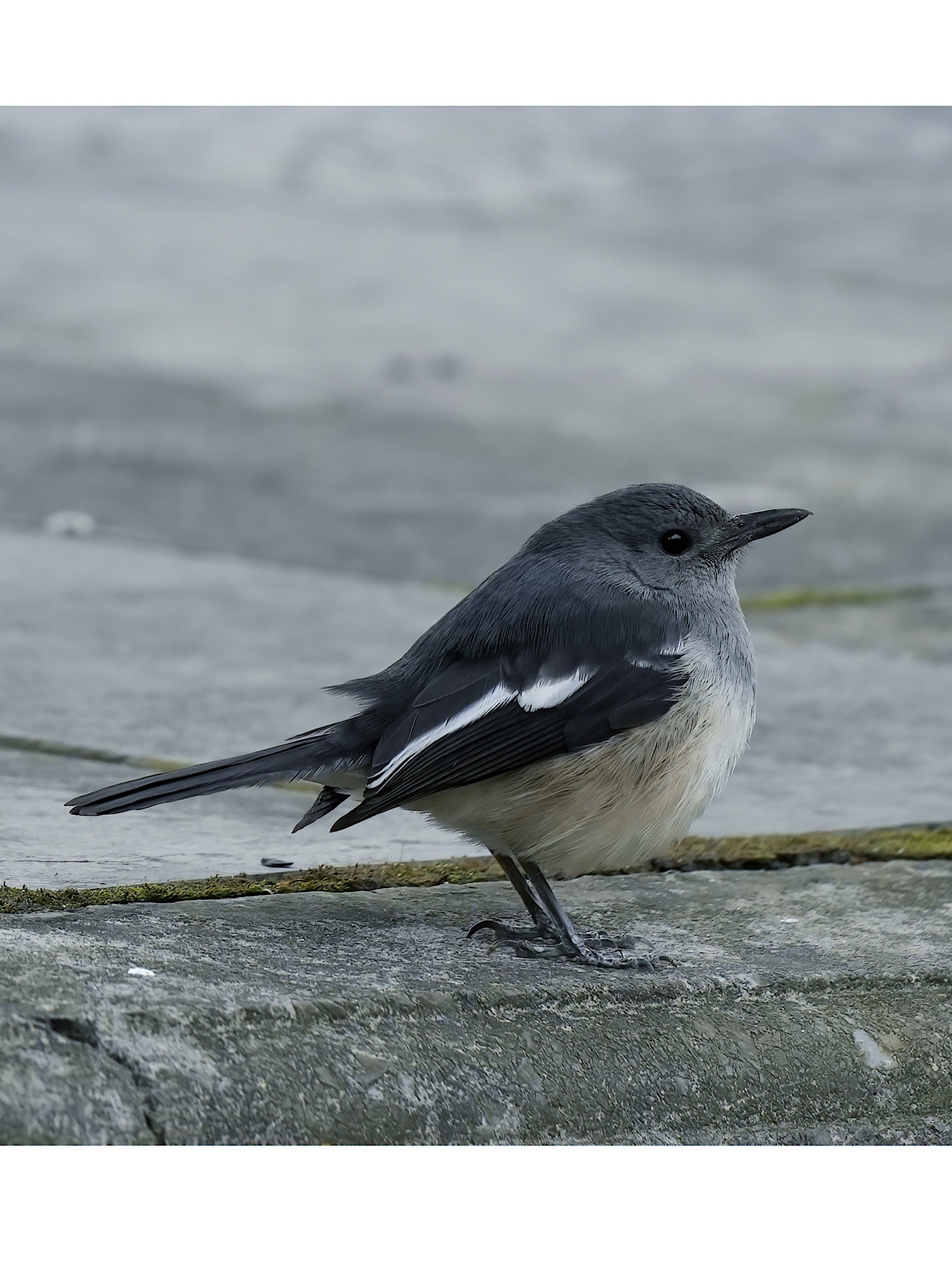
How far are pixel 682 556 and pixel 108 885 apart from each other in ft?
4.98

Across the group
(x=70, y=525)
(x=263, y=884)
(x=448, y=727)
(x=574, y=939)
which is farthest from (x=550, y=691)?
(x=70, y=525)

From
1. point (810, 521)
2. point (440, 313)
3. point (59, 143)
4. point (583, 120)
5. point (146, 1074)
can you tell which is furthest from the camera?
point (583, 120)

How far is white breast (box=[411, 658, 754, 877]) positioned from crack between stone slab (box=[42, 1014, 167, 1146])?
1076 millimetres

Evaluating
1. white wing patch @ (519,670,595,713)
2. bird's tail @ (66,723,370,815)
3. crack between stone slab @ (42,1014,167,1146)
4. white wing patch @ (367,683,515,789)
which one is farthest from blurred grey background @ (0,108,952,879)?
crack between stone slab @ (42,1014,167,1146)

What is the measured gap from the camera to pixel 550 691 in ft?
12.1

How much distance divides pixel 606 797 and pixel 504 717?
0.92 ft

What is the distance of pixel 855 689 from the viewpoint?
6.00 meters

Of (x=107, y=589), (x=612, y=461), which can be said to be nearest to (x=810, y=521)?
(x=612, y=461)

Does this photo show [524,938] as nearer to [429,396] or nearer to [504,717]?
[504,717]

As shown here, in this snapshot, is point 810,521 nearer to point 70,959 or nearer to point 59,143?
point 70,959

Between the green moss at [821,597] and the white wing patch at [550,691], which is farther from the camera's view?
the green moss at [821,597]

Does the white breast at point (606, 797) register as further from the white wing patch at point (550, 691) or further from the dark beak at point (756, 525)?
the dark beak at point (756, 525)

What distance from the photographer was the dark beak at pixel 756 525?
4071 millimetres

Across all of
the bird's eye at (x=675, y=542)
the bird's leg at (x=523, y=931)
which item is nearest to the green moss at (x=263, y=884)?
the bird's leg at (x=523, y=931)
